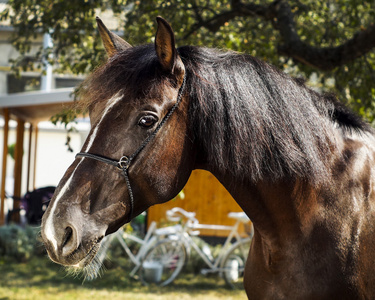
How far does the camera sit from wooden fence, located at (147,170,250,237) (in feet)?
33.4

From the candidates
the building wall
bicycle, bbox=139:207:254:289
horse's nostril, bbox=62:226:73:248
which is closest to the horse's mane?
horse's nostril, bbox=62:226:73:248

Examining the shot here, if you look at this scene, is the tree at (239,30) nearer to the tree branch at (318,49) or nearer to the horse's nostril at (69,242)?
the tree branch at (318,49)

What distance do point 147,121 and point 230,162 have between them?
0.42 metres

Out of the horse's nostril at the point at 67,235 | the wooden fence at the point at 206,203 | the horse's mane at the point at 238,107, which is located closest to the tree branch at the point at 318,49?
the horse's mane at the point at 238,107

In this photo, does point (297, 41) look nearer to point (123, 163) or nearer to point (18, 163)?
point (123, 163)

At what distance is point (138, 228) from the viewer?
1122 cm

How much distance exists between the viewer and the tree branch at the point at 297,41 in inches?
187

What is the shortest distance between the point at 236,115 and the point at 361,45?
3.22 meters

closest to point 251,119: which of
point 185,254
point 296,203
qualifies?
point 296,203

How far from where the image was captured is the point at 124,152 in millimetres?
1872

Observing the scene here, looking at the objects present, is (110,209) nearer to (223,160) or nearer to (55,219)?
(55,219)

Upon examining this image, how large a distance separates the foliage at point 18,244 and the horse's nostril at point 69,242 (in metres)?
7.72

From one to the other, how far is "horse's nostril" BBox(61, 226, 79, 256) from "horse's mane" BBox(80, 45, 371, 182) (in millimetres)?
574

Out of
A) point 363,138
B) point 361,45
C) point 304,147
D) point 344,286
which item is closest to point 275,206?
point 304,147
